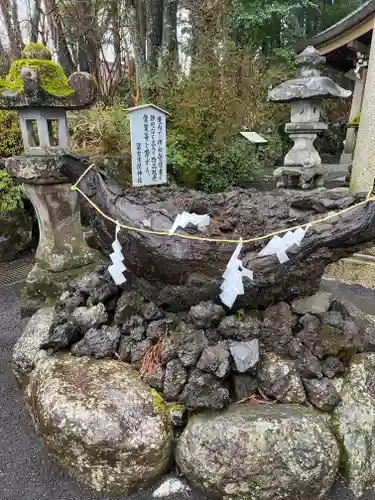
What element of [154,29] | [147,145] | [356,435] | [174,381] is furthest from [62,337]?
[154,29]

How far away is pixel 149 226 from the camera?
2174mm

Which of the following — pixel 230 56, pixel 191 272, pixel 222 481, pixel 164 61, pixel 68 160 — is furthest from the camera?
pixel 230 56

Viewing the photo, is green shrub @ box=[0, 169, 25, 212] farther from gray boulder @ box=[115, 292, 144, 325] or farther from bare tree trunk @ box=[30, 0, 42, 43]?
bare tree trunk @ box=[30, 0, 42, 43]

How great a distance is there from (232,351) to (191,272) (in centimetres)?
47

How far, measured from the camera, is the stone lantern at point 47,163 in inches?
125

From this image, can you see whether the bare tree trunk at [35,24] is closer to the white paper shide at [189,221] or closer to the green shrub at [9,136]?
the green shrub at [9,136]

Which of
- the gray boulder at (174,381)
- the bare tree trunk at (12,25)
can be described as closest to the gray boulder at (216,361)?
the gray boulder at (174,381)

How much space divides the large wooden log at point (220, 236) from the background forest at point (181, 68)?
3842mm

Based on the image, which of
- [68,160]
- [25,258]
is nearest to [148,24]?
[25,258]

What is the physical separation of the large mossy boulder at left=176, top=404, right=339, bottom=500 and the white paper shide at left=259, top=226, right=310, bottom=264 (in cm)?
77

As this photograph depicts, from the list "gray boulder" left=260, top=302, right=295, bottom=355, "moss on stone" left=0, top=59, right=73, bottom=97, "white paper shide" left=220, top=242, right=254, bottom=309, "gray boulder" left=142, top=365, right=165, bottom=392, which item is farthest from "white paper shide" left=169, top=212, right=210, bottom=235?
"moss on stone" left=0, top=59, right=73, bottom=97

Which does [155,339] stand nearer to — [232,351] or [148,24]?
[232,351]

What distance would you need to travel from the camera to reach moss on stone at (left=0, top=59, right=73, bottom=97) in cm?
315

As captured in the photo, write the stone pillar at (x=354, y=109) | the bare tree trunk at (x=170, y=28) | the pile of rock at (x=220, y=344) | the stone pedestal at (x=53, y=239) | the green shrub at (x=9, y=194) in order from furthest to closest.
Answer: the stone pillar at (x=354, y=109)
the bare tree trunk at (x=170, y=28)
the green shrub at (x=9, y=194)
the stone pedestal at (x=53, y=239)
the pile of rock at (x=220, y=344)
